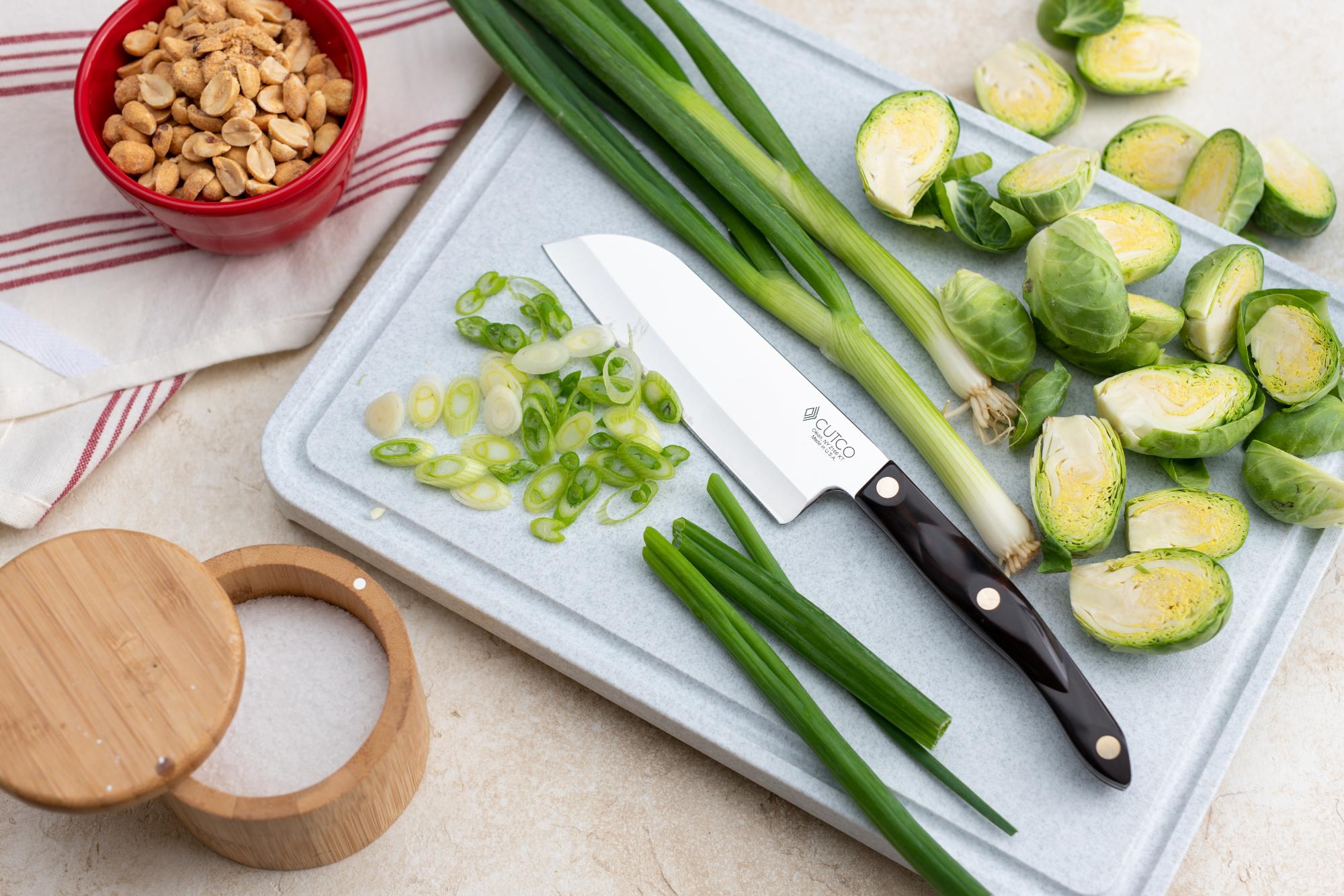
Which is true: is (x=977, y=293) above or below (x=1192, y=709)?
above

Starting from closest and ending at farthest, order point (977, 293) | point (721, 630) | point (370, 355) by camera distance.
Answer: point (721, 630) → point (977, 293) → point (370, 355)

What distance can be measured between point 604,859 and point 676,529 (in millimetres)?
581

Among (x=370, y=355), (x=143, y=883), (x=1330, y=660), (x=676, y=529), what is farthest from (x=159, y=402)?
(x=1330, y=660)

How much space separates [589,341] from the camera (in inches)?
80.8

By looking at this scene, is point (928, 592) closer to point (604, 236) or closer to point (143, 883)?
point (604, 236)

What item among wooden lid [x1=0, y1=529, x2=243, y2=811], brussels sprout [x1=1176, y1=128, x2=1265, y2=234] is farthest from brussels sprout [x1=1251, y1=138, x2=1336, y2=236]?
wooden lid [x1=0, y1=529, x2=243, y2=811]

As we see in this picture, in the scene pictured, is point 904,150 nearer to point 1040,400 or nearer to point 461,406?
point 1040,400

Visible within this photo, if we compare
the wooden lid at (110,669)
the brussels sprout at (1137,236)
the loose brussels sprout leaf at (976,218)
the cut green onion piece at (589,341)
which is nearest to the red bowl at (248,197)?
the cut green onion piece at (589,341)

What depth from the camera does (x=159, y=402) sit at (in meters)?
2.22

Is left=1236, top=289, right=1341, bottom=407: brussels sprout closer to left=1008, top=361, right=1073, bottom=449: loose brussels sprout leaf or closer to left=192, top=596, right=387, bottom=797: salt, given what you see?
left=1008, top=361, right=1073, bottom=449: loose brussels sprout leaf

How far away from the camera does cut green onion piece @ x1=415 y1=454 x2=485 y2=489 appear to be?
6.57 feet

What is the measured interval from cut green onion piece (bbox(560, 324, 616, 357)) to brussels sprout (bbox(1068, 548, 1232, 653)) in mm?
913

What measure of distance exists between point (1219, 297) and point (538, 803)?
Answer: 149 cm

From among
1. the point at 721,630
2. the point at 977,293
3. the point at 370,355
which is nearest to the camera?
the point at 721,630
